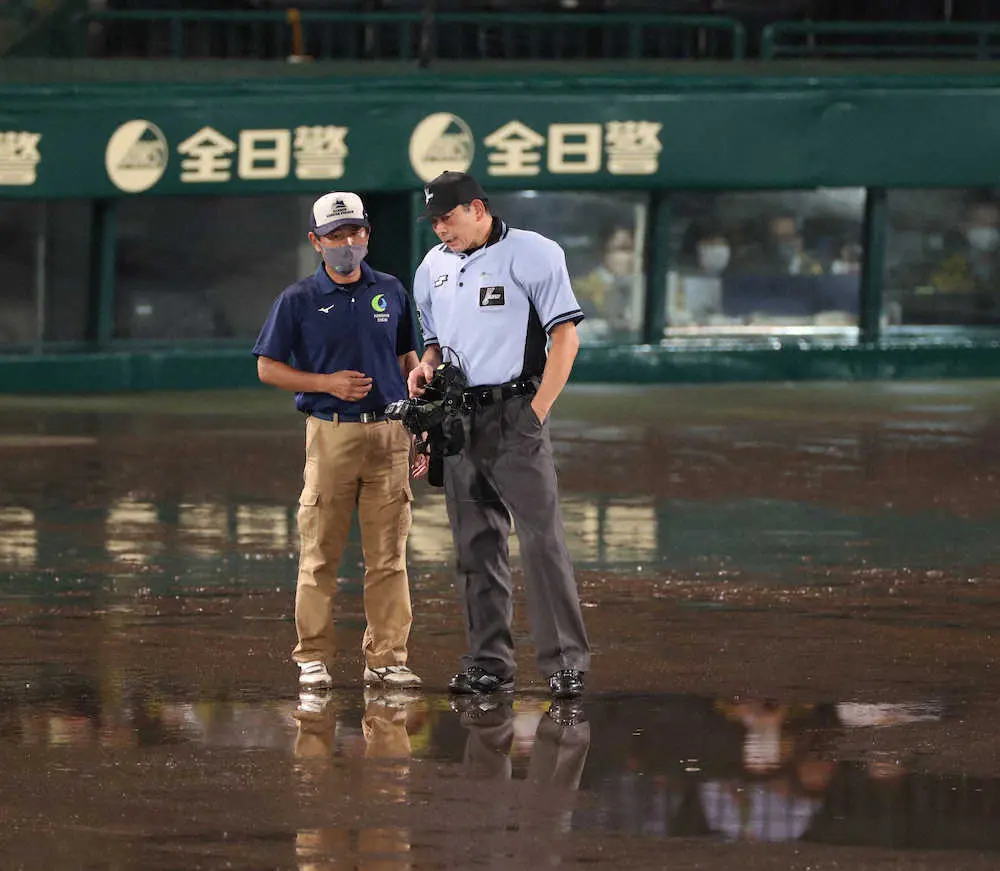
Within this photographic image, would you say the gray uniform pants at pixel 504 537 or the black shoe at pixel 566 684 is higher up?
the gray uniform pants at pixel 504 537

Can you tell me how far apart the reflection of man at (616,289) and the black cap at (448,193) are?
60.1ft

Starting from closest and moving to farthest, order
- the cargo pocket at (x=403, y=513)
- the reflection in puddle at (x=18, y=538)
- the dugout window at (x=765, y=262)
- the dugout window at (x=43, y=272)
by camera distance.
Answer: the cargo pocket at (x=403, y=513) < the reflection in puddle at (x=18, y=538) < the dugout window at (x=43, y=272) < the dugout window at (x=765, y=262)

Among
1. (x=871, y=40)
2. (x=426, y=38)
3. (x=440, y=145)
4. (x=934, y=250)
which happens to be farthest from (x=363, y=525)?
(x=871, y=40)

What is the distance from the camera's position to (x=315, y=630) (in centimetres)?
902

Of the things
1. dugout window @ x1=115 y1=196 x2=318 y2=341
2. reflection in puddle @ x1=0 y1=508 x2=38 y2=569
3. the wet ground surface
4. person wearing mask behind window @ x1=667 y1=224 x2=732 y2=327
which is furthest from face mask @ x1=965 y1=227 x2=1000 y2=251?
reflection in puddle @ x1=0 y1=508 x2=38 y2=569

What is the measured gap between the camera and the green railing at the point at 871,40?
1065 inches

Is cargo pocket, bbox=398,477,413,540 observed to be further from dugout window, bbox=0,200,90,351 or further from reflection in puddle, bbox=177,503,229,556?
dugout window, bbox=0,200,90,351

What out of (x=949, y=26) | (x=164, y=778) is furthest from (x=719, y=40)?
(x=164, y=778)

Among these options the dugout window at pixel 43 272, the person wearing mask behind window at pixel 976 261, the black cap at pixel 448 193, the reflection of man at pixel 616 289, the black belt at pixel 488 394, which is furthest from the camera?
the person wearing mask behind window at pixel 976 261

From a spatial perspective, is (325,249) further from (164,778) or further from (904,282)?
(904,282)

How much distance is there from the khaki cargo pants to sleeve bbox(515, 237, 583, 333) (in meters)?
0.76

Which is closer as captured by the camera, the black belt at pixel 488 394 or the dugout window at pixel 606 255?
the black belt at pixel 488 394

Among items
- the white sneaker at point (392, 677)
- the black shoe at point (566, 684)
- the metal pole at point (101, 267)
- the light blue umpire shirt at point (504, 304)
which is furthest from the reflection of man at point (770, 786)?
the metal pole at point (101, 267)

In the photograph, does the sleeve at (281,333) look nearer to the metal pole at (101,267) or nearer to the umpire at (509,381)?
the umpire at (509,381)
